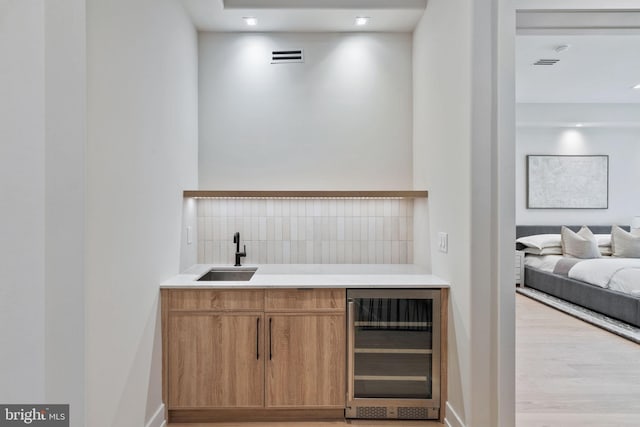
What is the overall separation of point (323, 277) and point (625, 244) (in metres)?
5.06

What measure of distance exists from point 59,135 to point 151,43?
1.14 m

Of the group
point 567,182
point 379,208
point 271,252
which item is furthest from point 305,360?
point 567,182

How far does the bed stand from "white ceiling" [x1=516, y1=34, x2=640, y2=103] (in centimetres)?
207

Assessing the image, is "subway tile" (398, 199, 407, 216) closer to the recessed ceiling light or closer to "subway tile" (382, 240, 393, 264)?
"subway tile" (382, 240, 393, 264)

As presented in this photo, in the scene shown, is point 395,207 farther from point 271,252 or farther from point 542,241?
point 542,241

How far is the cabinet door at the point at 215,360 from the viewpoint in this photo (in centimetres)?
223

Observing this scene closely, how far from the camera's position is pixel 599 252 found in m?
5.25

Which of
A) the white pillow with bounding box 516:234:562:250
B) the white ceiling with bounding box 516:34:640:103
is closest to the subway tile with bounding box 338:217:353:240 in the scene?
the white ceiling with bounding box 516:34:640:103

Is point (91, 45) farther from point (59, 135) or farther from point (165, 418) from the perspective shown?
point (165, 418)

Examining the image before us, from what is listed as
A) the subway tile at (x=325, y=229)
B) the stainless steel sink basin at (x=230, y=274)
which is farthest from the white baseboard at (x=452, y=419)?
the stainless steel sink basin at (x=230, y=274)

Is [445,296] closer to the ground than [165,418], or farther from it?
farther from it

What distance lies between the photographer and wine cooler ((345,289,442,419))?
2270 millimetres

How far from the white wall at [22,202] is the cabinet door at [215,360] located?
1.13 m

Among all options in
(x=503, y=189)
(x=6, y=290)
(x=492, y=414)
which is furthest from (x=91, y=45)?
(x=492, y=414)
